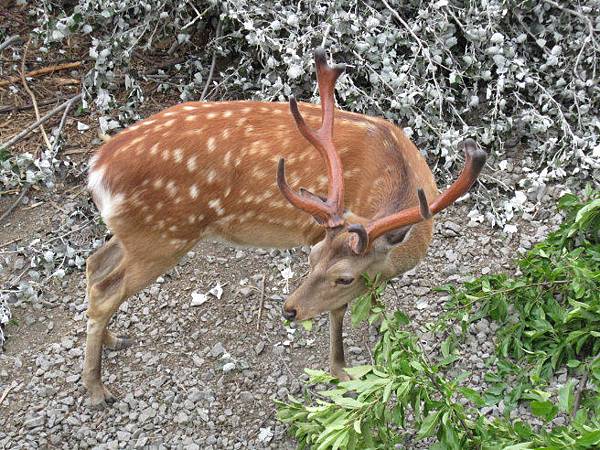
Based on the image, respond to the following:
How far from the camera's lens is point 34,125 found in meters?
5.68

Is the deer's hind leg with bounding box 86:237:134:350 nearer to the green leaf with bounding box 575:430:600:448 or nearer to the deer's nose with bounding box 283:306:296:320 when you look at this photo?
the deer's nose with bounding box 283:306:296:320

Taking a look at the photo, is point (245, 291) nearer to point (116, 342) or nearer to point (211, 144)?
point (116, 342)

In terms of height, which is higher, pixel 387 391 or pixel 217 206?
pixel 387 391

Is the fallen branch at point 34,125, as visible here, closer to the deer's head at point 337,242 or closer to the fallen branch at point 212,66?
the fallen branch at point 212,66

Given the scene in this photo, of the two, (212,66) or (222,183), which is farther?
(212,66)

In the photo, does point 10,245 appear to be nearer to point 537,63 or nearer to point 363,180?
point 363,180

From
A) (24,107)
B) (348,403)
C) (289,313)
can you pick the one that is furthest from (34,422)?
(24,107)

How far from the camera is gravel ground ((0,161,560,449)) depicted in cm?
438

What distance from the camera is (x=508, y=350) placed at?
14.9ft

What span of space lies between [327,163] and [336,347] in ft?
3.57

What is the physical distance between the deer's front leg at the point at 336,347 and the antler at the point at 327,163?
758 mm

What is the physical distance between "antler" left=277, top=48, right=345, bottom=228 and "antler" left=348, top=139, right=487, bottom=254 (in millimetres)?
151

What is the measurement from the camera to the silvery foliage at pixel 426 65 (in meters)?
5.51

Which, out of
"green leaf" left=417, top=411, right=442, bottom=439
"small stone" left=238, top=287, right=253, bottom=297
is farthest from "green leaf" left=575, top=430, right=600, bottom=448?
"small stone" left=238, top=287, right=253, bottom=297
